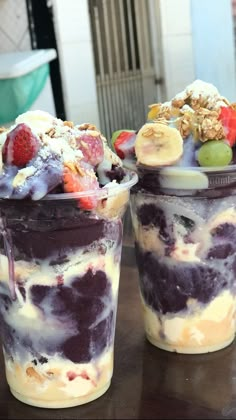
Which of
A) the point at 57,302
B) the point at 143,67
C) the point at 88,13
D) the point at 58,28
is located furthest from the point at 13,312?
the point at 143,67

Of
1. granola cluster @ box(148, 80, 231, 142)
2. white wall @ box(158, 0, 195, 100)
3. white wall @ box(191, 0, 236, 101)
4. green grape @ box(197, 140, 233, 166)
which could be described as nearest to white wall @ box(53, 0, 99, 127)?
white wall @ box(158, 0, 195, 100)

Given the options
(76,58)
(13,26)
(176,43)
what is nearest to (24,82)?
(13,26)

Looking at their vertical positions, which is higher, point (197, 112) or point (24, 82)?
point (197, 112)

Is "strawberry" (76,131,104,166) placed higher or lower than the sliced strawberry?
higher

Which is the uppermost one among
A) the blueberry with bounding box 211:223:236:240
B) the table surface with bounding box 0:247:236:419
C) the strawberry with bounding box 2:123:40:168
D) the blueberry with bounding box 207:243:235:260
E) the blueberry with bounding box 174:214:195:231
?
the strawberry with bounding box 2:123:40:168

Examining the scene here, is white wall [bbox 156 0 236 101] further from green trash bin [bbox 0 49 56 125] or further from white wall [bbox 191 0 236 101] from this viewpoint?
green trash bin [bbox 0 49 56 125]

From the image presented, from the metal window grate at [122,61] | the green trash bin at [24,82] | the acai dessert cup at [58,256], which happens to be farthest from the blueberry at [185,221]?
the metal window grate at [122,61]

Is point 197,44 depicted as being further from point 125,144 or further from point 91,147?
point 91,147
